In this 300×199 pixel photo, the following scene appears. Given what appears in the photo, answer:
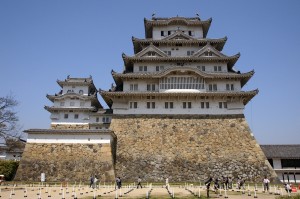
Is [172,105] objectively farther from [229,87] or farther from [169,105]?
[229,87]

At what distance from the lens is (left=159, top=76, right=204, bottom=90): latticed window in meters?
38.2

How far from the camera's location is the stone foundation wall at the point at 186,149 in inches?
1291

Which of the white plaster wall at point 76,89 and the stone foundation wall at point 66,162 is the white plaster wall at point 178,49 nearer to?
the stone foundation wall at point 66,162

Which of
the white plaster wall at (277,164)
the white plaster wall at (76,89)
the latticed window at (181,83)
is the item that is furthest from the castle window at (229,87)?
the white plaster wall at (76,89)

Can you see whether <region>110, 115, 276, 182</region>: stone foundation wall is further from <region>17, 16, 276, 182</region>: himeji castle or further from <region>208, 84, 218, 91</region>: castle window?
<region>208, 84, 218, 91</region>: castle window

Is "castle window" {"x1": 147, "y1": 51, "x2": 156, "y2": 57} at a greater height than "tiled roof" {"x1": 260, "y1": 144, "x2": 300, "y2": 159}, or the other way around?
"castle window" {"x1": 147, "y1": 51, "x2": 156, "y2": 57}

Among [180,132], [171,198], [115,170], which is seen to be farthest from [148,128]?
[171,198]

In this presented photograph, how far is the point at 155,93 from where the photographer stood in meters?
37.0

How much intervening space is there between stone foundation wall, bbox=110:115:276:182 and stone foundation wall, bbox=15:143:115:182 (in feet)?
7.39

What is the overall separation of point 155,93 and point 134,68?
6081mm

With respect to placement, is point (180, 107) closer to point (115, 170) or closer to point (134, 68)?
point (134, 68)

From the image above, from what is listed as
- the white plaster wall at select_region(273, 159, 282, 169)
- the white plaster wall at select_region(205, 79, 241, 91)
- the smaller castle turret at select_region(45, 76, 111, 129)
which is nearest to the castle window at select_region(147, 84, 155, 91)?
the white plaster wall at select_region(205, 79, 241, 91)

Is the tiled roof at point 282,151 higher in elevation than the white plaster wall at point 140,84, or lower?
lower

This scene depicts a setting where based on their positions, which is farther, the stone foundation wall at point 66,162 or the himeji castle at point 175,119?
the himeji castle at point 175,119
